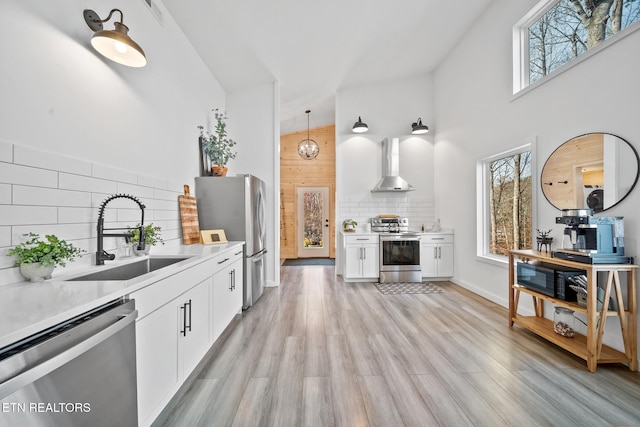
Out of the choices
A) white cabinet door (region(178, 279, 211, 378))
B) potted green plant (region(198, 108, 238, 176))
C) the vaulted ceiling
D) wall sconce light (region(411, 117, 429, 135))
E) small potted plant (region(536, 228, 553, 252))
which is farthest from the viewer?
wall sconce light (region(411, 117, 429, 135))

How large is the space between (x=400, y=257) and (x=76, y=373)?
171 inches

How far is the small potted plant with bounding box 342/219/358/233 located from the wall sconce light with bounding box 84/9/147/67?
380 centimetres

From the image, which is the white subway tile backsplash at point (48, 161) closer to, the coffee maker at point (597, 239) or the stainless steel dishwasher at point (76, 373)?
the stainless steel dishwasher at point (76, 373)

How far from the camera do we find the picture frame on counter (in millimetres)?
2966

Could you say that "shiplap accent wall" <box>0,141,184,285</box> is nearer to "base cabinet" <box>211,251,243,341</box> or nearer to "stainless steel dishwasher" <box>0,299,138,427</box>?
"stainless steel dishwasher" <box>0,299,138,427</box>

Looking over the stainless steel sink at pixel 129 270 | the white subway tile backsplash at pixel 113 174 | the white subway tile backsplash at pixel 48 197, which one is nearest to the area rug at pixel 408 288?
the stainless steel sink at pixel 129 270

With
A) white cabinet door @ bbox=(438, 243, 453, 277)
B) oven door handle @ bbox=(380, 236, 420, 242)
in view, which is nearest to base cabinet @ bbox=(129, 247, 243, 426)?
oven door handle @ bbox=(380, 236, 420, 242)

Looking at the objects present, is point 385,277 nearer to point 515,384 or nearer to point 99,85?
point 515,384

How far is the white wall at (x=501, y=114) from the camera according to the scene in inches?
83.7

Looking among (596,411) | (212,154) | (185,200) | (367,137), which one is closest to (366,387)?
(596,411)

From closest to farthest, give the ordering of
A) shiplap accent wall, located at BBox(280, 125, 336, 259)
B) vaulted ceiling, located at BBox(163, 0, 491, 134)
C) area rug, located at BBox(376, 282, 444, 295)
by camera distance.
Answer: vaulted ceiling, located at BBox(163, 0, 491, 134)
area rug, located at BBox(376, 282, 444, 295)
shiplap accent wall, located at BBox(280, 125, 336, 259)

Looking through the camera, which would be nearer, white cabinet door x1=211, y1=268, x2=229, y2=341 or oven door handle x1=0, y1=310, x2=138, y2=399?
oven door handle x1=0, y1=310, x2=138, y2=399

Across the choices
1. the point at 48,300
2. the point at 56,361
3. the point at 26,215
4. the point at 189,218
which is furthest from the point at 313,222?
the point at 56,361

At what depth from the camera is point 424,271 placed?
15.4 ft
